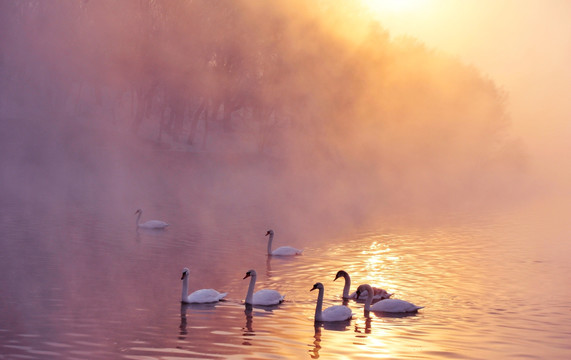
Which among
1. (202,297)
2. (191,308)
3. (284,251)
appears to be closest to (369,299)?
(202,297)

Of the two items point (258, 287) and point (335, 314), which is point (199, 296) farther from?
point (258, 287)

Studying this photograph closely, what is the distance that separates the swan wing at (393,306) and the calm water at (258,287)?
11.7 inches

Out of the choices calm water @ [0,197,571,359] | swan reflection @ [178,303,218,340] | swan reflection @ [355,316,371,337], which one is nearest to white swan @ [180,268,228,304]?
swan reflection @ [178,303,218,340]

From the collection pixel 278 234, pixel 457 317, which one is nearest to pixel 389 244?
pixel 278 234

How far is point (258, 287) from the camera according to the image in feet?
68.7

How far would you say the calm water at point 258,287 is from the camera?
14.8 m

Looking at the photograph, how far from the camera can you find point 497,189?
72875 mm

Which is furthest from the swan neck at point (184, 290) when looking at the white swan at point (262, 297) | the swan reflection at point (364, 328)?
the swan reflection at point (364, 328)

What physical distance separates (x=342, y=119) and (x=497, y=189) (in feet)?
45.4

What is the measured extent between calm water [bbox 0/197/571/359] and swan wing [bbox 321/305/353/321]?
219 millimetres

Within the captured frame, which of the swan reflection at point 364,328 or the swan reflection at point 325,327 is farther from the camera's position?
the swan reflection at point 364,328

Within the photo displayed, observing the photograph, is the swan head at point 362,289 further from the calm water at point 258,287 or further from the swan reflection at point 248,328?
the swan reflection at point 248,328

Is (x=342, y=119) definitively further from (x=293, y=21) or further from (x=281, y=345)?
(x=281, y=345)

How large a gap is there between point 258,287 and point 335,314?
4.30m
